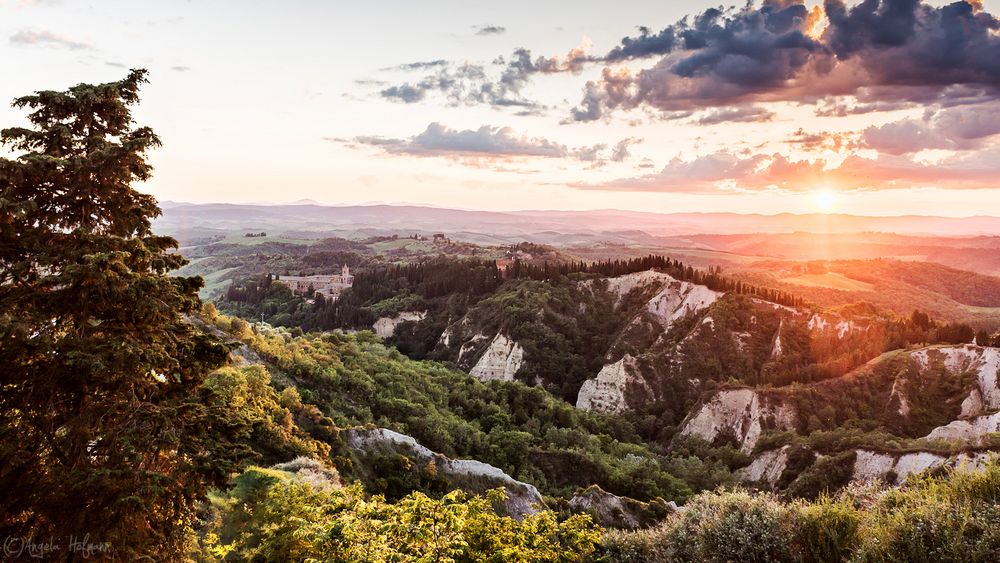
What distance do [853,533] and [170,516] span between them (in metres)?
14.6

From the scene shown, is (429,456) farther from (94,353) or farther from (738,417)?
(738,417)

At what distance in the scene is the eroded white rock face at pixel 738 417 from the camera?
62.3m

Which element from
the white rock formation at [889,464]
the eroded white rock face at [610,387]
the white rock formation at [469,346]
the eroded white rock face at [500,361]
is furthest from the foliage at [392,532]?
the white rock formation at [469,346]

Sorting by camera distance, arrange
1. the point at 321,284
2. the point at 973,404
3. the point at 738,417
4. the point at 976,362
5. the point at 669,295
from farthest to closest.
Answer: the point at 321,284, the point at 669,295, the point at 738,417, the point at 976,362, the point at 973,404

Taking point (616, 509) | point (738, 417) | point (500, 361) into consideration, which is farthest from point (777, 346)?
point (616, 509)

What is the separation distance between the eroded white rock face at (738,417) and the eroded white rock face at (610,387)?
11.0 meters

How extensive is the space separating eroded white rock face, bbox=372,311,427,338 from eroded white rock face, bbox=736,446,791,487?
272 feet

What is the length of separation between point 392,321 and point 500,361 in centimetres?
4065

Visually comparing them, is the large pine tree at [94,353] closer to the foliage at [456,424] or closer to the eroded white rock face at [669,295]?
the foliage at [456,424]

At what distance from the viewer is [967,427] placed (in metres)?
50.7

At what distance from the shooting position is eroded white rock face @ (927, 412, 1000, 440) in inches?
1911

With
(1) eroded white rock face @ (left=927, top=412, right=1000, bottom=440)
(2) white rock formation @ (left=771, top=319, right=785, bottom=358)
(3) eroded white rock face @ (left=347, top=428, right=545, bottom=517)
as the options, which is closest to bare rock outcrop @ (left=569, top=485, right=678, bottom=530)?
(3) eroded white rock face @ (left=347, top=428, right=545, bottom=517)

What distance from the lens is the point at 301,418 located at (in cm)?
3098

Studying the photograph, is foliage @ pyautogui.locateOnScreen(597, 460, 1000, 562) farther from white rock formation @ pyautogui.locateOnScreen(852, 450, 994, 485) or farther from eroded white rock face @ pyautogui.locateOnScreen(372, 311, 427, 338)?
eroded white rock face @ pyautogui.locateOnScreen(372, 311, 427, 338)
